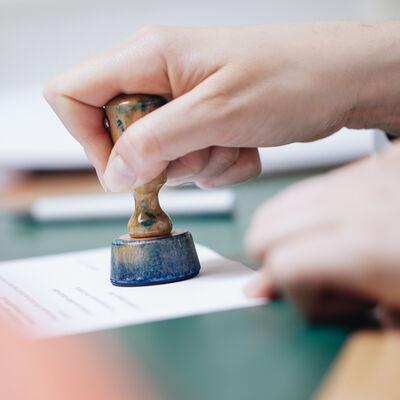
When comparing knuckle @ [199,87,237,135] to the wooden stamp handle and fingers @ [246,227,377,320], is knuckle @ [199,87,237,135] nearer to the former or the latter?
the wooden stamp handle

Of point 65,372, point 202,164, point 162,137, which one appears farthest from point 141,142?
point 65,372

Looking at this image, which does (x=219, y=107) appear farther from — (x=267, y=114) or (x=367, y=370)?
Answer: (x=367, y=370)

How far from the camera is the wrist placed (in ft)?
A: 3.50

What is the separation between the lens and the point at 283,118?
3.28 feet

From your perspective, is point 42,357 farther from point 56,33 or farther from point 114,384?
point 56,33

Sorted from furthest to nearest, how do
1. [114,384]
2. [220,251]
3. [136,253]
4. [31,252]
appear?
[31,252] → [220,251] → [136,253] → [114,384]

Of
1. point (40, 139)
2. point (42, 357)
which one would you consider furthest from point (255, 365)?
point (40, 139)

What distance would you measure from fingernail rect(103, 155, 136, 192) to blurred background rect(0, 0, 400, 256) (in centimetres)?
164

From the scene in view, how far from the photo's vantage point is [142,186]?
92 centimetres

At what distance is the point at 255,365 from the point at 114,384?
0.12 meters

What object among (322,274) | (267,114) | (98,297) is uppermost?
(267,114)

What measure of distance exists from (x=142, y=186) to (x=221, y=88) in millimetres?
185

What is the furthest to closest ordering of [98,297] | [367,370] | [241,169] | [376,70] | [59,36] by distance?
[59,36]
[241,169]
[376,70]
[98,297]
[367,370]

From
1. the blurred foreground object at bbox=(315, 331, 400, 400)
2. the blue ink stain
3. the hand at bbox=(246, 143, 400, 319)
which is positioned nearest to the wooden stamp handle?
the blue ink stain
